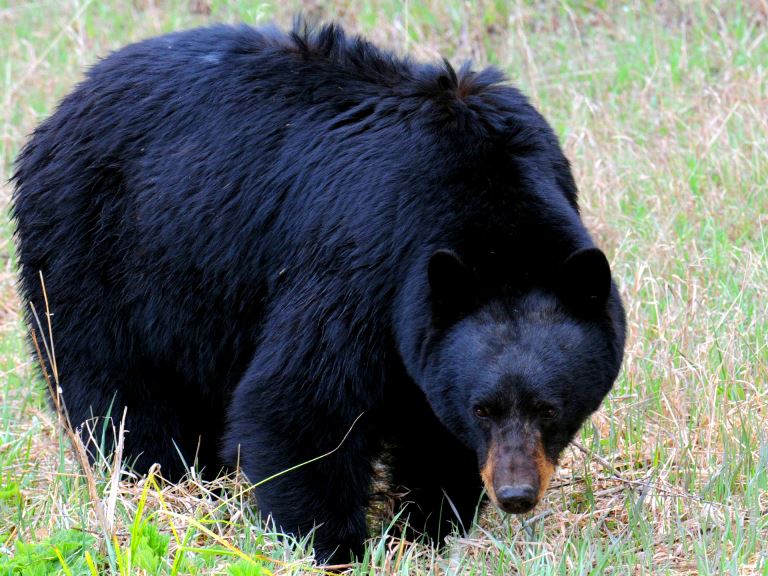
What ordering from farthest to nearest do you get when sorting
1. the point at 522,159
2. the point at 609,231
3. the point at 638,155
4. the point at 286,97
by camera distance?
1. the point at 638,155
2. the point at 609,231
3. the point at 286,97
4. the point at 522,159

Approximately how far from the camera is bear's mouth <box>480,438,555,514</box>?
342 cm

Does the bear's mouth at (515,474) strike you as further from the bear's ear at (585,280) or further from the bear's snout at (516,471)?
the bear's ear at (585,280)

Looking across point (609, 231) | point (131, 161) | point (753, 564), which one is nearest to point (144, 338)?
point (131, 161)

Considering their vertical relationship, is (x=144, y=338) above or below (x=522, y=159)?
below

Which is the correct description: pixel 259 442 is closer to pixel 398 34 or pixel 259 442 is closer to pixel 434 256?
pixel 434 256

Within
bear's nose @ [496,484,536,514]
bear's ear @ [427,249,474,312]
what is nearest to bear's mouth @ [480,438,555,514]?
bear's nose @ [496,484,536,514]

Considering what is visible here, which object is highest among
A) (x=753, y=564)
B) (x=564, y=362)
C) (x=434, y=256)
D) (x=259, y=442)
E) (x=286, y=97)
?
(x=286, y=97)

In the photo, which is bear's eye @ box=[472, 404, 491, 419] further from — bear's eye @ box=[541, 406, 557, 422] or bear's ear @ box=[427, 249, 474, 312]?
bear's ear @ box=[427, 249, 474, 312]

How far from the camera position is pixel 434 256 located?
11.2 feet

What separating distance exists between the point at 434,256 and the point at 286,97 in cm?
112

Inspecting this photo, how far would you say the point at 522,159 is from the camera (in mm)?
3812

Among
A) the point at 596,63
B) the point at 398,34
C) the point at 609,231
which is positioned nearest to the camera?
the point at 609,231

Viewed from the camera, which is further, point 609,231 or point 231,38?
point 609,231

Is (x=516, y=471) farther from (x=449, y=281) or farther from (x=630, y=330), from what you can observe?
(x=630, y=330)
